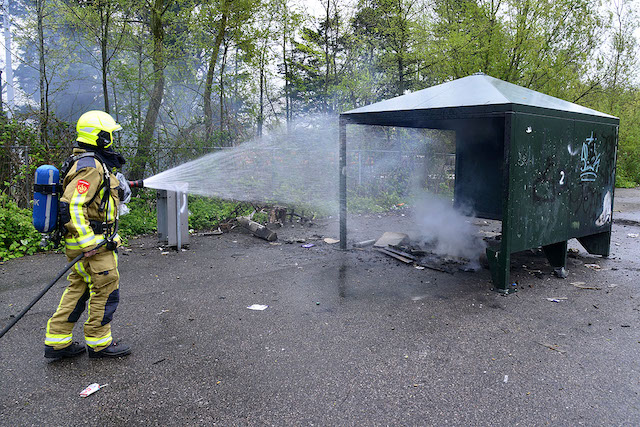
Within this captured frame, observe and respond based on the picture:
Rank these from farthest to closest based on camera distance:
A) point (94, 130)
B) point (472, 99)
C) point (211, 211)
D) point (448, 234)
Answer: point (211, 211) → point (448, 234) → point (472, 99) → point (94, 130)

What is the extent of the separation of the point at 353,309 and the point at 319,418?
6.33 ft

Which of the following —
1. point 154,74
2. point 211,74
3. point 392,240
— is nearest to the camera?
point 392,240

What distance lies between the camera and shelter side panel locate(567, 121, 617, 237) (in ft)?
18.8

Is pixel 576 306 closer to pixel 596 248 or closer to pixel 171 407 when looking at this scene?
pixel 596 248

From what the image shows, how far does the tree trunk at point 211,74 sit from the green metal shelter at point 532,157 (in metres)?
5.48

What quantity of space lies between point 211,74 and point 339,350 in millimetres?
10199

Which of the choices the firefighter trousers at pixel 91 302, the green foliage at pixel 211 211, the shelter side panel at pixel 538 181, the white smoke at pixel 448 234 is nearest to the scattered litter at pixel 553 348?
the shelter side panel at pixel 538 181

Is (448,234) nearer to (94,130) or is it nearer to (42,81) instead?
(94,130)

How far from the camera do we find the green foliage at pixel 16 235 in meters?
6.44

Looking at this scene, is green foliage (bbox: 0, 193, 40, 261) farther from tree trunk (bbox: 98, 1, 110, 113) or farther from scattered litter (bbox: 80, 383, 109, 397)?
scattered litter (bbox: 80, 383, 109, 397)

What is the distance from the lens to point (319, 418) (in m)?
2.53

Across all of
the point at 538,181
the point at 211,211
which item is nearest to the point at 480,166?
the point at 538,181

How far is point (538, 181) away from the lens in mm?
5121

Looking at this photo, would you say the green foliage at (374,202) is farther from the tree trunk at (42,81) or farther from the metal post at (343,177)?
the tree trunk at (42,81)
